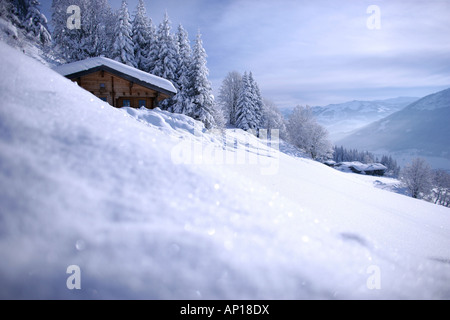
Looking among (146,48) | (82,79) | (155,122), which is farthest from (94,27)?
(155,122)

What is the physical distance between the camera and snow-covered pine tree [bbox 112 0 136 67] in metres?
22.5

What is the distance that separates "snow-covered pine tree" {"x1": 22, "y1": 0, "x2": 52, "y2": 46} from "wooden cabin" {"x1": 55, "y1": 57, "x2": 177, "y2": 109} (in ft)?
48.8

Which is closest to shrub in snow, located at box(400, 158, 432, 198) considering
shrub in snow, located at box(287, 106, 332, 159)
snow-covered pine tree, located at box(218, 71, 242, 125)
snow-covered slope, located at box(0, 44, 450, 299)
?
shrub in snow, located at box(287, 106, 332, 159)

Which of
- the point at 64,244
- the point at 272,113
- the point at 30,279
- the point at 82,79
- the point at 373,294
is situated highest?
the point at 272,113

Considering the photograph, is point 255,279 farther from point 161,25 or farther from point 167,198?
point 161,25

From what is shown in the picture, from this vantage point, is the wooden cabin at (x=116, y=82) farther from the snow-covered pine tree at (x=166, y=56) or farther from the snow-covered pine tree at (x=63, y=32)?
the snow-covered pine tree at (x=63, y=32)

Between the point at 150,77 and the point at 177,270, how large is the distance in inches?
514

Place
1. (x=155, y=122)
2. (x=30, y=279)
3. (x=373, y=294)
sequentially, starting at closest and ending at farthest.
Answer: (x=30, y=279)
(x=373, y=294)
(x=155, y=122)

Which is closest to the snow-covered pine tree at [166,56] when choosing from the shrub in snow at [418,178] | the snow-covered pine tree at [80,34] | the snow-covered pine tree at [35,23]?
the snow-covered pine tree at [80,34]

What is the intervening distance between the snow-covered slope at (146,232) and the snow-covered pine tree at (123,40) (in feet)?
81.8

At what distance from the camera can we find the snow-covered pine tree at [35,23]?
66.4 ft

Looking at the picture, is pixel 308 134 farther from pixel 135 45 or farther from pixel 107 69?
pixel 107 69

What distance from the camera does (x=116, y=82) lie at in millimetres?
12289

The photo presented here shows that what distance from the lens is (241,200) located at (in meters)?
1.74
